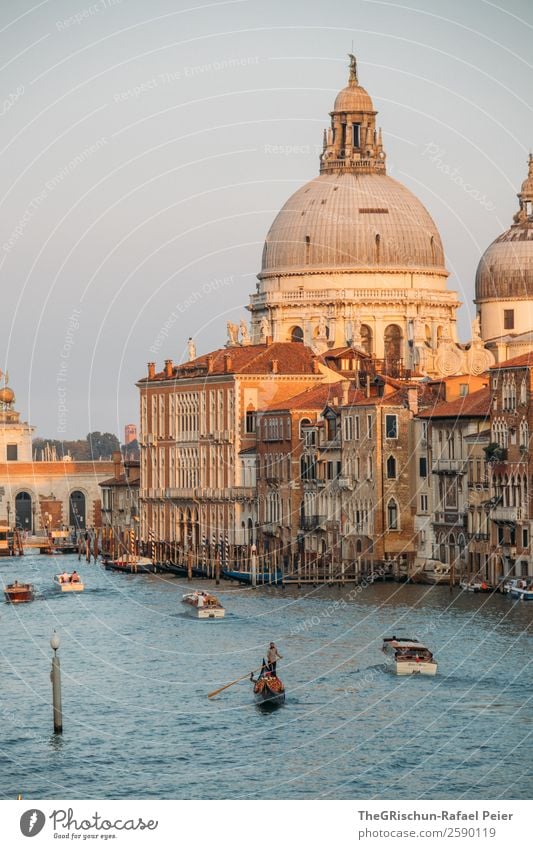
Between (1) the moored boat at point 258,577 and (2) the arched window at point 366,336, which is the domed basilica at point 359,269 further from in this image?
(1) the moored boat at point 258,577

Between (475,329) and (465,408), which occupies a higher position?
(475,329)

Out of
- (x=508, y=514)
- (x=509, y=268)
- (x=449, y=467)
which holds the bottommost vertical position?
(x=508, y=514)

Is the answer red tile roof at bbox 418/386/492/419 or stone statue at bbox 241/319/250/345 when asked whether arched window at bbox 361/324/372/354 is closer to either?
stone statue at bbox 241/319/250/345

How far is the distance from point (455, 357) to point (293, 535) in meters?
11.9

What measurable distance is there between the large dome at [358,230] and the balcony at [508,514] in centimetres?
4135

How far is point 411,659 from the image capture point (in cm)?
5906

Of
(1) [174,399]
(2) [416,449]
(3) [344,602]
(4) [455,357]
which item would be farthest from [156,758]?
(1) [174,399]

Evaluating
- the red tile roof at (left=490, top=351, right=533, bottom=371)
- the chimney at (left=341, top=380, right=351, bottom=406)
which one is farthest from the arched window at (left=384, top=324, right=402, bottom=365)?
the red tile roof at (left=490, top=351, right=533, bottom=371)

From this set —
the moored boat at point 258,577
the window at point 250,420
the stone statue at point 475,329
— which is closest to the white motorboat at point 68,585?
the moored boat at point 258,577

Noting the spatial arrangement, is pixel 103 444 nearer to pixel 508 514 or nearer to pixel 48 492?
pixel 48 492

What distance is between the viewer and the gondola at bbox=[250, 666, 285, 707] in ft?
181

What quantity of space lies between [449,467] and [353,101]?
41.6 m

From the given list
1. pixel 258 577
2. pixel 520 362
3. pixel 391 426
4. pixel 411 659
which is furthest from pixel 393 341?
pixel 411 659

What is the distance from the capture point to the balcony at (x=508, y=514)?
77.6 meters
